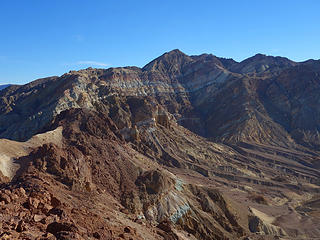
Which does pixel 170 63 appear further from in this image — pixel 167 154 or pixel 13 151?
pixel 13 151

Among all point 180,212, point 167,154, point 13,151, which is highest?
point 13,151

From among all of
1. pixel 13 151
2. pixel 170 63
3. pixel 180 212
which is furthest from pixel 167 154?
pixel 170 63

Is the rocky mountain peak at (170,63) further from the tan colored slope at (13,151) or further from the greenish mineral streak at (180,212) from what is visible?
the greenish mineral streak at (180,212)

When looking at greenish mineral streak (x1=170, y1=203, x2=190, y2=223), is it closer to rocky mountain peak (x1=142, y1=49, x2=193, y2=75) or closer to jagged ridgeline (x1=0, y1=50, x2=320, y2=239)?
jagged ridgeline (x1=0, y1=50, x2=320, y2=239)

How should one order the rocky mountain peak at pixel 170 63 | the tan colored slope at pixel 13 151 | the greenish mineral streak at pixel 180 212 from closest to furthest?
1. the tan colored slope at pixel 13 151
2. the greenish mineral streak at pixel 180 212
3. the rocky mountain peak at pixel 170 63

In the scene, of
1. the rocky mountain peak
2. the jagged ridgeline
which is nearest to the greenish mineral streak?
the jagged ridgeline

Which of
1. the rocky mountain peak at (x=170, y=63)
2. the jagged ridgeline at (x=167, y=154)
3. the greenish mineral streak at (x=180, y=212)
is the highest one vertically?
the rocky mountain peak at (x=170, y=63)

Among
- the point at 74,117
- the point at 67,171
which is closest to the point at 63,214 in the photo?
the point at 67,171

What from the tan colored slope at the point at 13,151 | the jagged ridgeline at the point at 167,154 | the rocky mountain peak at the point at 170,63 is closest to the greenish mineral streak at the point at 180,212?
the jagged ridgeline at the point at 167,154
